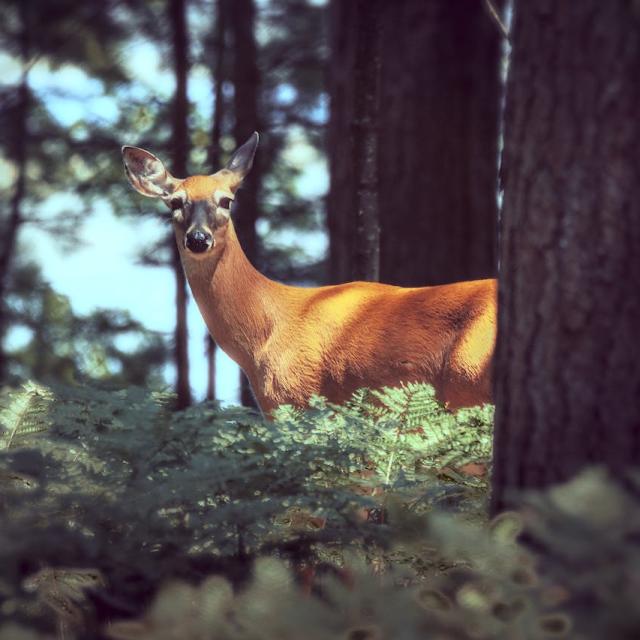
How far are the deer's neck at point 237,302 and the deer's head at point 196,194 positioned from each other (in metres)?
0.14

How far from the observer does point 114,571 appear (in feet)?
10.8

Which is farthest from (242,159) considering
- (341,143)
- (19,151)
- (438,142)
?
(19,151)

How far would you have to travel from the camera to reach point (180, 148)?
1166 centimetres

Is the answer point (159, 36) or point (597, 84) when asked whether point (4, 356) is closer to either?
point (159, 36)

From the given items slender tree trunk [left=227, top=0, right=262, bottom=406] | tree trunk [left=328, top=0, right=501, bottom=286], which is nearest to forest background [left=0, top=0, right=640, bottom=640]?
tree trunk [left=328, top=0, right=501, bottom=286]

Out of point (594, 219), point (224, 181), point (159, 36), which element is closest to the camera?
point (594, 219)

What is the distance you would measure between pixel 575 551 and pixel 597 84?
1.62m

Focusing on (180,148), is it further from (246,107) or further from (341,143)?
(341,143)

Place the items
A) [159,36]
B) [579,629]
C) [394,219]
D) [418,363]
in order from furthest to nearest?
[159,36] → [394,219] → [418,363] → [579,629]

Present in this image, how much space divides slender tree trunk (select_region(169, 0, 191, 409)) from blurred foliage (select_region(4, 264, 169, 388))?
1.66m

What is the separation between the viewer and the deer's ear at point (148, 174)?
7.60 m

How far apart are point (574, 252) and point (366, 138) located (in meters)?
4.94

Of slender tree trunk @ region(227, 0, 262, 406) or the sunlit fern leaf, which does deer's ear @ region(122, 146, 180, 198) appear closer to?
the sunlit fern leaf

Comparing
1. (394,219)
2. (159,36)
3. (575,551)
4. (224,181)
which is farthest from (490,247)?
(575,551)
